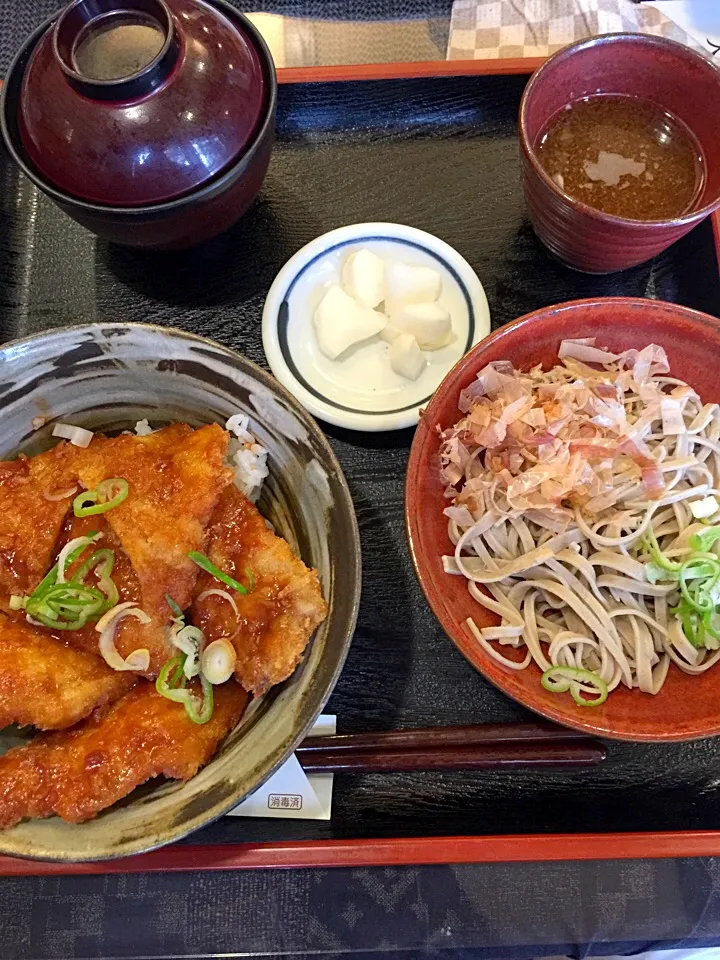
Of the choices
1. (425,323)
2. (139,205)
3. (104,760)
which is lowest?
(104,760)

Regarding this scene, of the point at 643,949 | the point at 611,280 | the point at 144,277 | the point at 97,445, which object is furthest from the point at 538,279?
the point at 643,949

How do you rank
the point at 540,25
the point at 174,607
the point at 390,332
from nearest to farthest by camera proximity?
the point at 174,607 < the point at 390,332 < the point at 540,25

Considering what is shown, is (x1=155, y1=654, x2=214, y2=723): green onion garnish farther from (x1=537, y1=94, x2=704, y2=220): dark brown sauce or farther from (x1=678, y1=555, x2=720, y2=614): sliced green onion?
(x1=537, y1=94, x2=704, y2=220): dark brown sauce

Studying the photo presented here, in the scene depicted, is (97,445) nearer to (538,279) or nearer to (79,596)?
(79,596)

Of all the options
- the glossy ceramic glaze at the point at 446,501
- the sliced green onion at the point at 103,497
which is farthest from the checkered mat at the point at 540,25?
the sliced green onion at the point at 103,497

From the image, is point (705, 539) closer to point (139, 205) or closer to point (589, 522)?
point (589, 522)

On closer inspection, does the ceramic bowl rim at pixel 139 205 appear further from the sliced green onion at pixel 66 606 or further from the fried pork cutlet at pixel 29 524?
the sliced green onion at pixel 66 606

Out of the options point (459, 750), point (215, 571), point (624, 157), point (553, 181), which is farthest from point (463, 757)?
point (624, 157)
